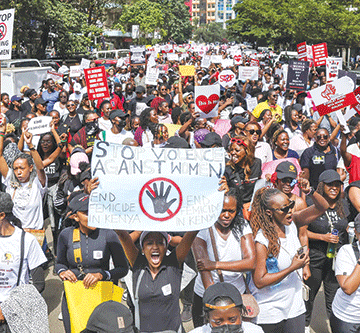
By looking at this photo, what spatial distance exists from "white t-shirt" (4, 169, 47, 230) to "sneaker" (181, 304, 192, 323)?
1847 mm

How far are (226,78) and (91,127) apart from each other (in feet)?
17.4

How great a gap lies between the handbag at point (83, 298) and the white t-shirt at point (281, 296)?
3.47 feet

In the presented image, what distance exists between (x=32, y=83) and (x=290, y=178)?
552 inches

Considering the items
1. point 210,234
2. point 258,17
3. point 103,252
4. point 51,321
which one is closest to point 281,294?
point 210,234

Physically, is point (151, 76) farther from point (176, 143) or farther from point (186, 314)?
point (186, 314)

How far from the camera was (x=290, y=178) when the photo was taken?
434 centimetres

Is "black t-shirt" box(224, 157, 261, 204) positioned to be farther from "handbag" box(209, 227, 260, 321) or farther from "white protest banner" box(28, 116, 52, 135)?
"white protest banner" box(28, 116, 52, 135)

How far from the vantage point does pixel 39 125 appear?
647cm

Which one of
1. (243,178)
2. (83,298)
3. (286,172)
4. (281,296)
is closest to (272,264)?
(281,296)

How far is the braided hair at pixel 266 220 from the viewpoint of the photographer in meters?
3.54

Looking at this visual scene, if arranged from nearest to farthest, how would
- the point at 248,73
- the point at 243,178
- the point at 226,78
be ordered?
the point at 243,178 < the point at 226,78 < the point at 248,73

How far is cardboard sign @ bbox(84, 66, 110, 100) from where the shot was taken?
33.2 ft

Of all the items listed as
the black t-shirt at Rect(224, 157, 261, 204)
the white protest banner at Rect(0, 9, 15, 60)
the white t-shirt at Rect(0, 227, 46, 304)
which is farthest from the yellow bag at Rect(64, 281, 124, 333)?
the white protest banner at Rect(0, 9, 15, 60)

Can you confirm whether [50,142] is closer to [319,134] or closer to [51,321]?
[51,321]
